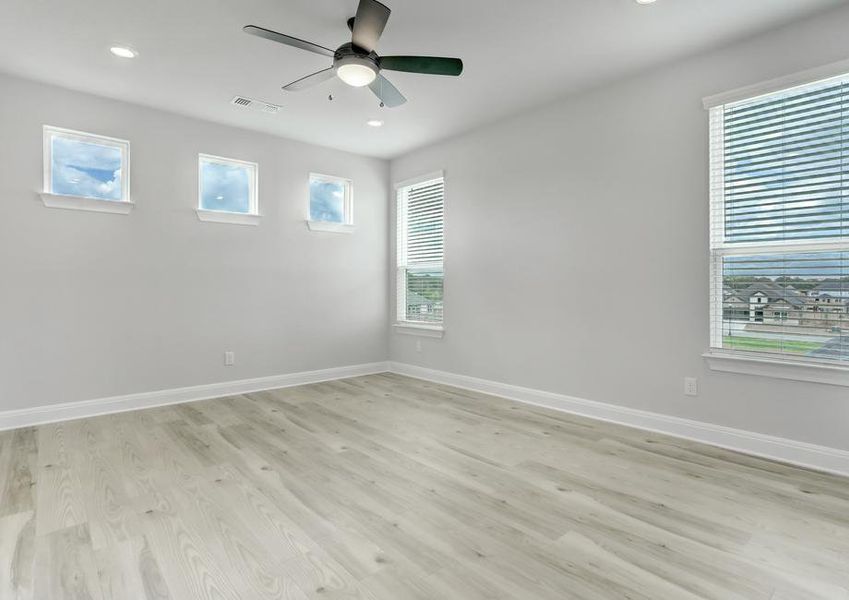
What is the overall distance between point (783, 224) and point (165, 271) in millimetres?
5070

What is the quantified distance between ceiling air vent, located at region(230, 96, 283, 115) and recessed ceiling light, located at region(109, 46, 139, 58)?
2.84ft

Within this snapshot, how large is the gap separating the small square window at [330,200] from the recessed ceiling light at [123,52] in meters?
2.27

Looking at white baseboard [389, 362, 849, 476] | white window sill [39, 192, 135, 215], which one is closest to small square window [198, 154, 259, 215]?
white window sill [39, 192, 135, 215]

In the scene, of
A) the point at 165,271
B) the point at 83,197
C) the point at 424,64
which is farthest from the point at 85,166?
the point at 424,64

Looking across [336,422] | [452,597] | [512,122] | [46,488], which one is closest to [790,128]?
[512,122]

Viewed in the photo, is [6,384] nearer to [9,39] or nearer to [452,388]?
[9,39]

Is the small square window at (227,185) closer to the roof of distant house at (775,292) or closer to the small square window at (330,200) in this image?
the small square window at (330,200)

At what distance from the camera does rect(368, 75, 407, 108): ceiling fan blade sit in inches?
116

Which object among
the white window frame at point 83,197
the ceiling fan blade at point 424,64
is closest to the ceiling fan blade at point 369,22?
the ceiling fan blade at point 424,64

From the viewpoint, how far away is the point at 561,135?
4.11 metres

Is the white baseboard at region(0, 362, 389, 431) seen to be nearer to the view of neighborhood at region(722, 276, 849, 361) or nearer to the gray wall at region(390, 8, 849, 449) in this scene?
the gray wall at region(390, 8, 849, 449)

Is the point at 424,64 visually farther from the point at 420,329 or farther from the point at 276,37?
the point at 420,329

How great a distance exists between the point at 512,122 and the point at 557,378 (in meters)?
2.55

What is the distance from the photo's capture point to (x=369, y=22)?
95.0 inches
